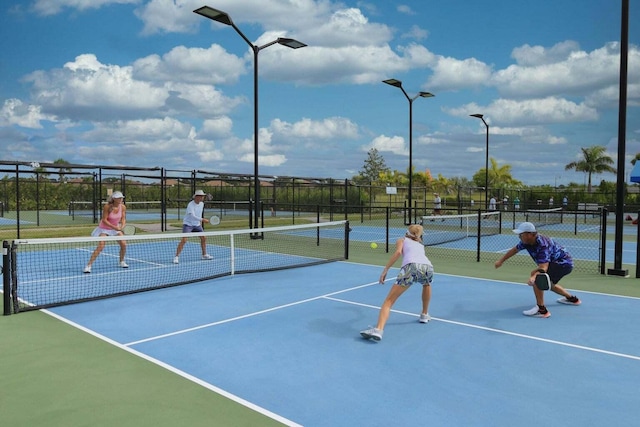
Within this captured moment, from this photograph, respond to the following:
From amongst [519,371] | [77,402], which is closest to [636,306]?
[519,371]

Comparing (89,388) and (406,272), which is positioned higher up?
(406,272)

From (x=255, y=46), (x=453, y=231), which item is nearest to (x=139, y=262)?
(x=255, y=46)

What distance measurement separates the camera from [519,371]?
192 inches

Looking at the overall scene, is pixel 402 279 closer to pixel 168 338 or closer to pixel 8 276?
pixel 168 338

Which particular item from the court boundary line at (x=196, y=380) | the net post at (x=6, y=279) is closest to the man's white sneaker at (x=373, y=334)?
the court boundary line at (x=196, y=380)

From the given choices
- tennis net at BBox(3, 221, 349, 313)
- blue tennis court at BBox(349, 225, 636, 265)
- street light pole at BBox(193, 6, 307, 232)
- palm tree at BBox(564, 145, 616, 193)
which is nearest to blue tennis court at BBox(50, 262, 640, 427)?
tennis net at BBox(3, 221, 349, 313)

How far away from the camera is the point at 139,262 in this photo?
11.9 metres

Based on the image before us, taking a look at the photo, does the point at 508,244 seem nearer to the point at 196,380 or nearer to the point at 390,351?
the point at 390,351

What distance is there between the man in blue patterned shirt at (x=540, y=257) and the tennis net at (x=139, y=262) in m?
4.99

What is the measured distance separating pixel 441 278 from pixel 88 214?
982 inches

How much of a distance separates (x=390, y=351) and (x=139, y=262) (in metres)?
8.04

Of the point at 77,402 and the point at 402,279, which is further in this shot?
the point at 402,279

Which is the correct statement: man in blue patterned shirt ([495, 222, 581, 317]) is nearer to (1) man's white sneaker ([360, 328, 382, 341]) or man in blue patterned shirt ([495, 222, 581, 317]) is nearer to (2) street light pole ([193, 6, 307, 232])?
(1) man's white sneaker ([360, 328, 382, 341])

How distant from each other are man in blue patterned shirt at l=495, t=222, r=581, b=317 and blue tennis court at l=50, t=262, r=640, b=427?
10.0 inches
